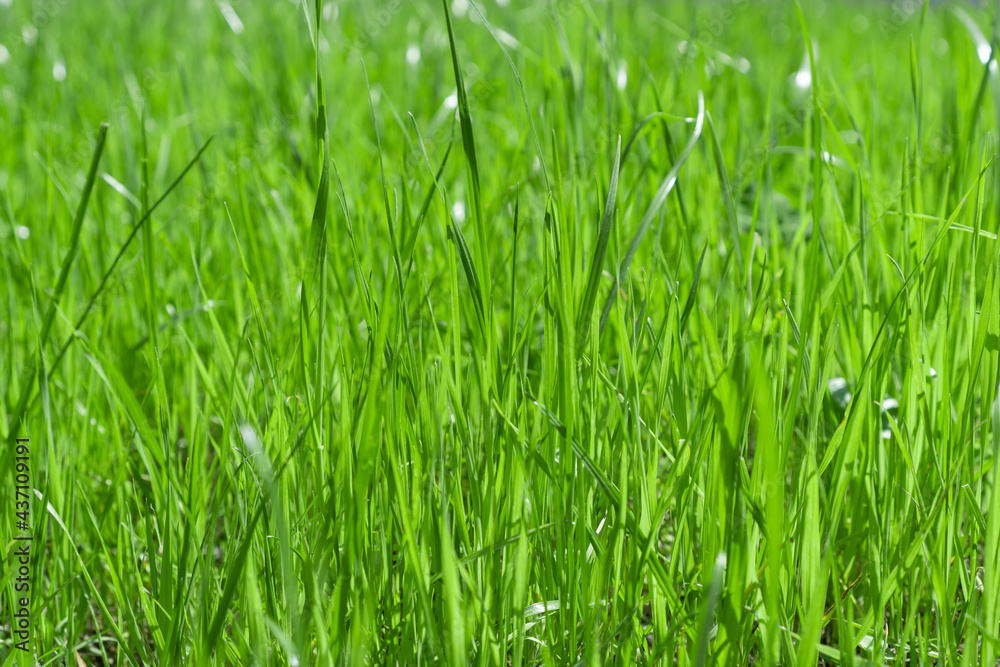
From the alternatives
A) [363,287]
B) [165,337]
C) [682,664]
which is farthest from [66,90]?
[682,664]

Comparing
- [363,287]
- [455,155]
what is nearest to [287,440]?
[363,287]

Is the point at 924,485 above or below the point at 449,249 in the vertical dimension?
below

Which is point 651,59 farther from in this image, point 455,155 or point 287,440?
point 287,440

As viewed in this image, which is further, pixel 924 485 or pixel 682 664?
pixel 924 485

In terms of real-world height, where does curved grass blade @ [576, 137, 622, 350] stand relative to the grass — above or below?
above

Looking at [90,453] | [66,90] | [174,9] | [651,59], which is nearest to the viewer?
[90,453]

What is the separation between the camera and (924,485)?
71 centimetres

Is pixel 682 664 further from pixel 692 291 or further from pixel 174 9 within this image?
pixel 174 9

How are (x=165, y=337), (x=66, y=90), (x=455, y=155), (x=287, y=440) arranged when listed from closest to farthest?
(x=287, y=440) < (x=165, y=337) < (x=455, y=155) < (x=66, y=90)

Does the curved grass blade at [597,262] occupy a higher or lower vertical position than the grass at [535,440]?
higher

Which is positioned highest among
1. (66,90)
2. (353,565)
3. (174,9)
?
(174,9)

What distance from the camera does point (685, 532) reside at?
67 cm

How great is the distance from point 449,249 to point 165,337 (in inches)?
23.0

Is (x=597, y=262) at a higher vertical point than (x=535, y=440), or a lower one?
higher
